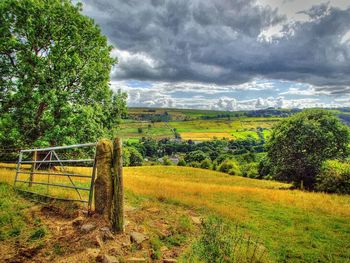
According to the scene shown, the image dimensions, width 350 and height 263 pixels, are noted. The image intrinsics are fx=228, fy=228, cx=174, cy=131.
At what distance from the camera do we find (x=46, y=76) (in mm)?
16828

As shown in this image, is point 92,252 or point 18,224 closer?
→ point 92,252

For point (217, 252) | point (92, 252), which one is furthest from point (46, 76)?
point (217, 252)

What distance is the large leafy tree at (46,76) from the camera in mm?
16156

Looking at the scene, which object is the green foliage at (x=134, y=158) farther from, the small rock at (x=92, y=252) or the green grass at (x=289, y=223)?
the small rock at (x=92, y=252)

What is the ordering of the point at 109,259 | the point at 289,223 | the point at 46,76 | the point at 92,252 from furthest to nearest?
the point at 46,76
the point at 289,223
the point at 92,252
the point at 109,259

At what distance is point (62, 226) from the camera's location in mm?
7773

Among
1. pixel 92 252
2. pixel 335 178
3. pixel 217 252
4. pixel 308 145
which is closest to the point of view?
pixel 92 252

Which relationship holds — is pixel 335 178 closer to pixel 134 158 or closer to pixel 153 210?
pixel 153 210

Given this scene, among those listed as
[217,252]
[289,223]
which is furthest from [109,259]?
[289,223]

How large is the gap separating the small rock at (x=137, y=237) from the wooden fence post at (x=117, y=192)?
39 centimetres

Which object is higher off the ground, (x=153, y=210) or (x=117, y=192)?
(x=117, y=192)

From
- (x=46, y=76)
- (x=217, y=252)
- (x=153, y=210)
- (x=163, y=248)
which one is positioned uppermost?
(x=46, y=76)

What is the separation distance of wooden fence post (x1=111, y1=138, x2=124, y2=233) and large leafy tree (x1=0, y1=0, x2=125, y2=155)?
32.0 feet

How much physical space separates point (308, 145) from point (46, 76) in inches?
1183
